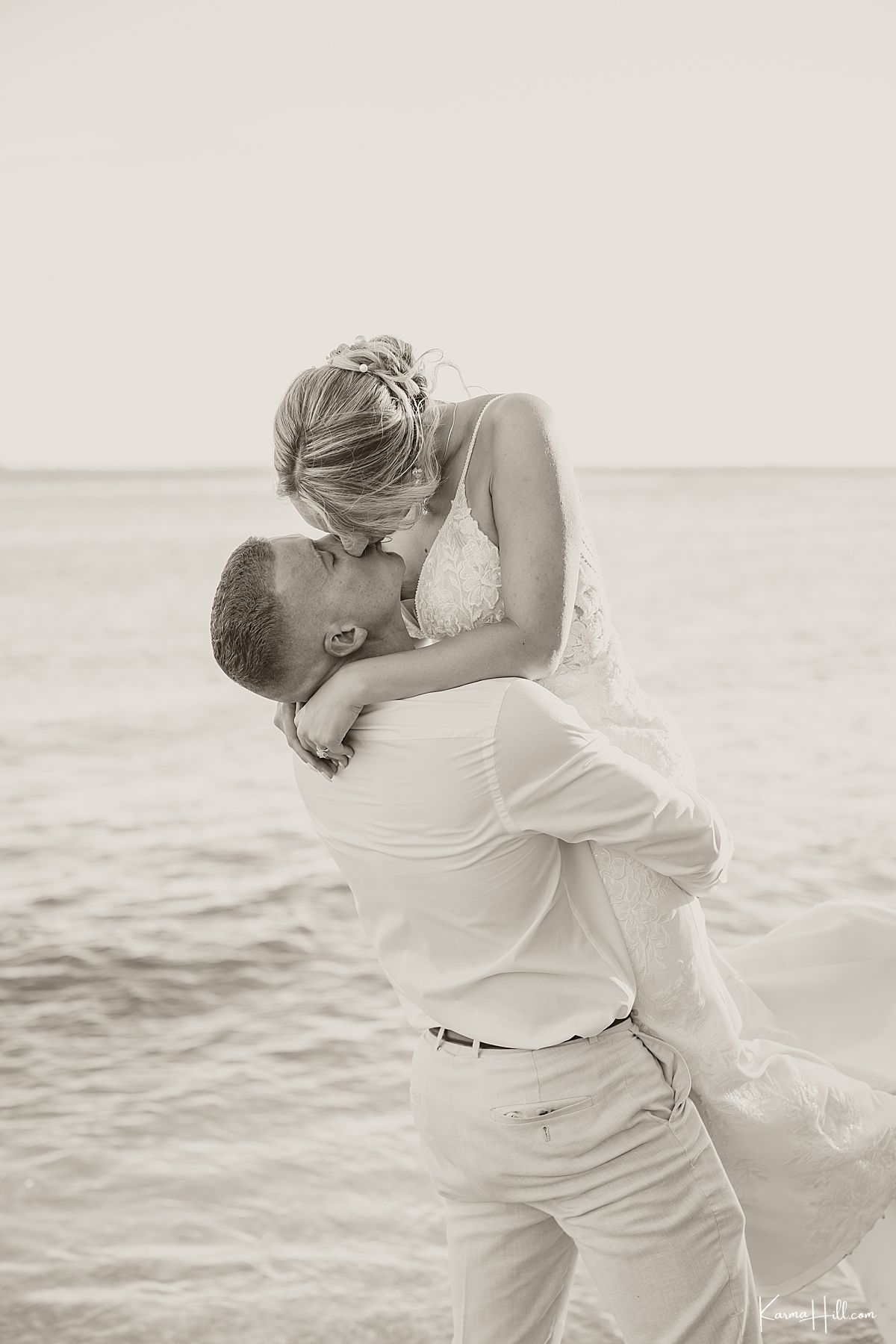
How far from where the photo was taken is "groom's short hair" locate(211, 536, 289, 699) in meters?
1.87

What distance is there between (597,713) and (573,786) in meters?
0.39

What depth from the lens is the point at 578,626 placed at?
2.27 metres

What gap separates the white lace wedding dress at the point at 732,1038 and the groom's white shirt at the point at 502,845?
0.08 metres

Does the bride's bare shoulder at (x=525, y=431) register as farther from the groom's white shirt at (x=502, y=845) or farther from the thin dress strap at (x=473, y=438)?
the groom's white shirt at (x=502, y=845)

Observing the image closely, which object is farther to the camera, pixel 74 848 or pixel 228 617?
pixel 74 848

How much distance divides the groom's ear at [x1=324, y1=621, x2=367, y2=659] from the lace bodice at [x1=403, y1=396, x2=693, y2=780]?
0.90 ft

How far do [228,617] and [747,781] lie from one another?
33.2ft

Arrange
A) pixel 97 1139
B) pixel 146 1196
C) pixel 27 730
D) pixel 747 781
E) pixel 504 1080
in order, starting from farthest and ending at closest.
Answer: pixel 27 730 < pixel 747 781 < pixel 97 1139 < pixel 146 1196 < pixel 504 1080

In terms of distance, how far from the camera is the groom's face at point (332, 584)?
6.22ft

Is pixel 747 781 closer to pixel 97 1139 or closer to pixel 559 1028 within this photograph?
pixel 97 1139

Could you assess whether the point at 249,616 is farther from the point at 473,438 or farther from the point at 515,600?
the point at 473,438

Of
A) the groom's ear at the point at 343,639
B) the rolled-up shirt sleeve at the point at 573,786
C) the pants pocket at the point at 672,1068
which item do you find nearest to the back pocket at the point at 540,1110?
the pants pocket at the point at 672,1068

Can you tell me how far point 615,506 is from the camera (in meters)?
Result: 71.1

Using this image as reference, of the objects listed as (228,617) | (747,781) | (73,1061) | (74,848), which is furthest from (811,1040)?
(747,781)
